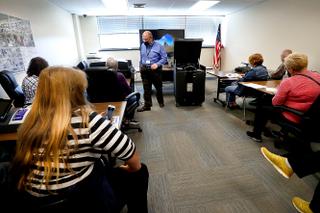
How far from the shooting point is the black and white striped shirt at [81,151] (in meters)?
0.84

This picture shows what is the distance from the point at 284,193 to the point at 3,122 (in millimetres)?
2402

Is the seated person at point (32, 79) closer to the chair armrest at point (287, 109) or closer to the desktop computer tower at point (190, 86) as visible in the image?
the desktop computer tower at point (190, 86)

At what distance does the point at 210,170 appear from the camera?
6.92 feet

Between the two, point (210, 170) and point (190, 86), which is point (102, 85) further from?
point (190, 86)

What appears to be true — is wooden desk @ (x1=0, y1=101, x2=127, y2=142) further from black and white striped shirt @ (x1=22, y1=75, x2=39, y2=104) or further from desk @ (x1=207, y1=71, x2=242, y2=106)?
desk @ (x1=207, y1=71, x2=242, y2=106)

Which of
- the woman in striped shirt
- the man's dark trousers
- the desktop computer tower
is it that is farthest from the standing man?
the woman in striped shirt

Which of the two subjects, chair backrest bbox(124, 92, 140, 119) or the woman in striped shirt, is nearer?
the woman in striped shirt

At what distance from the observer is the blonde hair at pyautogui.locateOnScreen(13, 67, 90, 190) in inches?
31.7

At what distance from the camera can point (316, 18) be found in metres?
3.45

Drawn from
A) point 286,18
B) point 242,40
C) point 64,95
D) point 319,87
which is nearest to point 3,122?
point 64,95

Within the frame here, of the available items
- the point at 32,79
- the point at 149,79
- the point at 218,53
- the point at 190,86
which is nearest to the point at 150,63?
the point at 149,79

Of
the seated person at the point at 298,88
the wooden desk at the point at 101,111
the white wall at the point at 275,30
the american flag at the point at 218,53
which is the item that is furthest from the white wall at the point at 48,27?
the white wall at the point at 275,30

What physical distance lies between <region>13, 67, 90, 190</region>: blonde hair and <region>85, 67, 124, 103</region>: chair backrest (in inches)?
56.2

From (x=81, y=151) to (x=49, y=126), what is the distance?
0.17 meters
